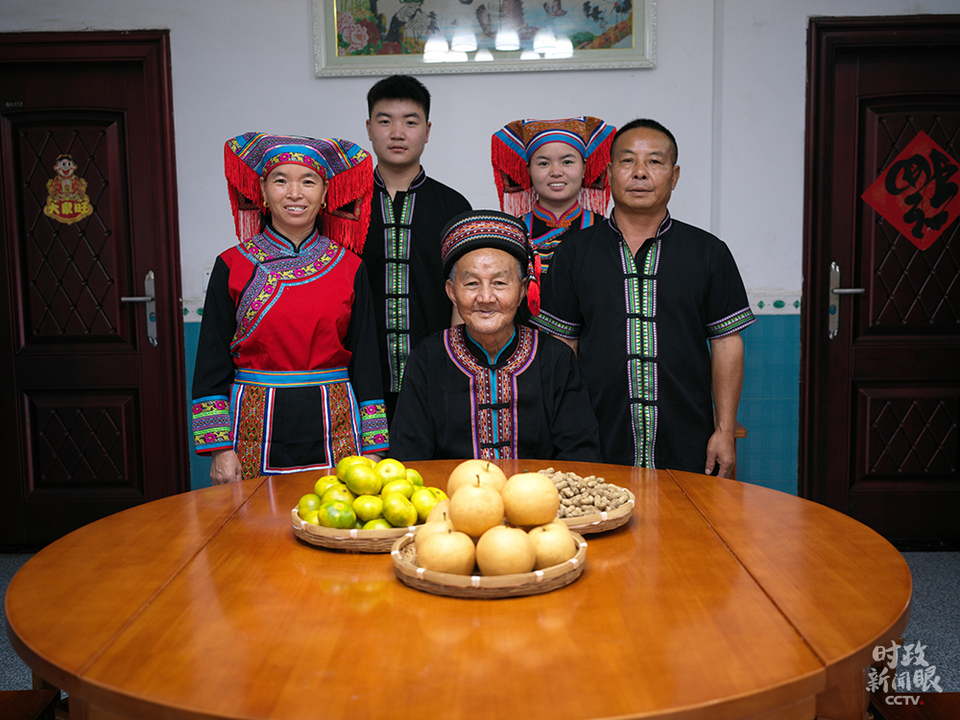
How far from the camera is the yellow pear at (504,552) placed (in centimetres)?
108

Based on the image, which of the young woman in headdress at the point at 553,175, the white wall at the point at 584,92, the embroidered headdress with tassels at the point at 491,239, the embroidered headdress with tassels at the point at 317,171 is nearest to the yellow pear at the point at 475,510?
the embroidered headdress with tassels at the point at 491,239

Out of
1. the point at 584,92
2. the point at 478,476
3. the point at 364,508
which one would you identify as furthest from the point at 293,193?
the point at 584,92

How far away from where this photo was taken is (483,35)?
3.65m

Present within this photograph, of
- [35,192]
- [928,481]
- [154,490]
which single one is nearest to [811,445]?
[928,481]

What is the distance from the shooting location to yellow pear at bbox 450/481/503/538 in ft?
3.72

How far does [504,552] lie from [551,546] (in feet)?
0.26

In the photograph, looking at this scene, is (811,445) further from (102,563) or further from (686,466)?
(102,563)

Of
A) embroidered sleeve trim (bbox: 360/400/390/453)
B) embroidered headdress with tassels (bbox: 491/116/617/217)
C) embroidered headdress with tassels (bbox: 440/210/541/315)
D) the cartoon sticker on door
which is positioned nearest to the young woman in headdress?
embroidered headdress with tassels (bbox: 491/116/617/217)

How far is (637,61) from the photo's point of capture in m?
3.65

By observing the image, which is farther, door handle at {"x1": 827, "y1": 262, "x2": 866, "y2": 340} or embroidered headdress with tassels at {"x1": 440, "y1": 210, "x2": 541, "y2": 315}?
door handle at {"x1": 827, "y1": 262, "x2": 866, "y2": 340}

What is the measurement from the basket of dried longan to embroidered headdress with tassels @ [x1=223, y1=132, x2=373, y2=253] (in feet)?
4.36

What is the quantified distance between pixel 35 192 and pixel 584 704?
4.04 meters

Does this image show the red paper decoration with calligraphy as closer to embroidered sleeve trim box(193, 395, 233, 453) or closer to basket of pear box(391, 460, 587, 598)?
embroidered sleeve trim box(193, 395, 233, 453)

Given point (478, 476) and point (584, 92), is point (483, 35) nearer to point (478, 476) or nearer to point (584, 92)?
point (584, 92)
